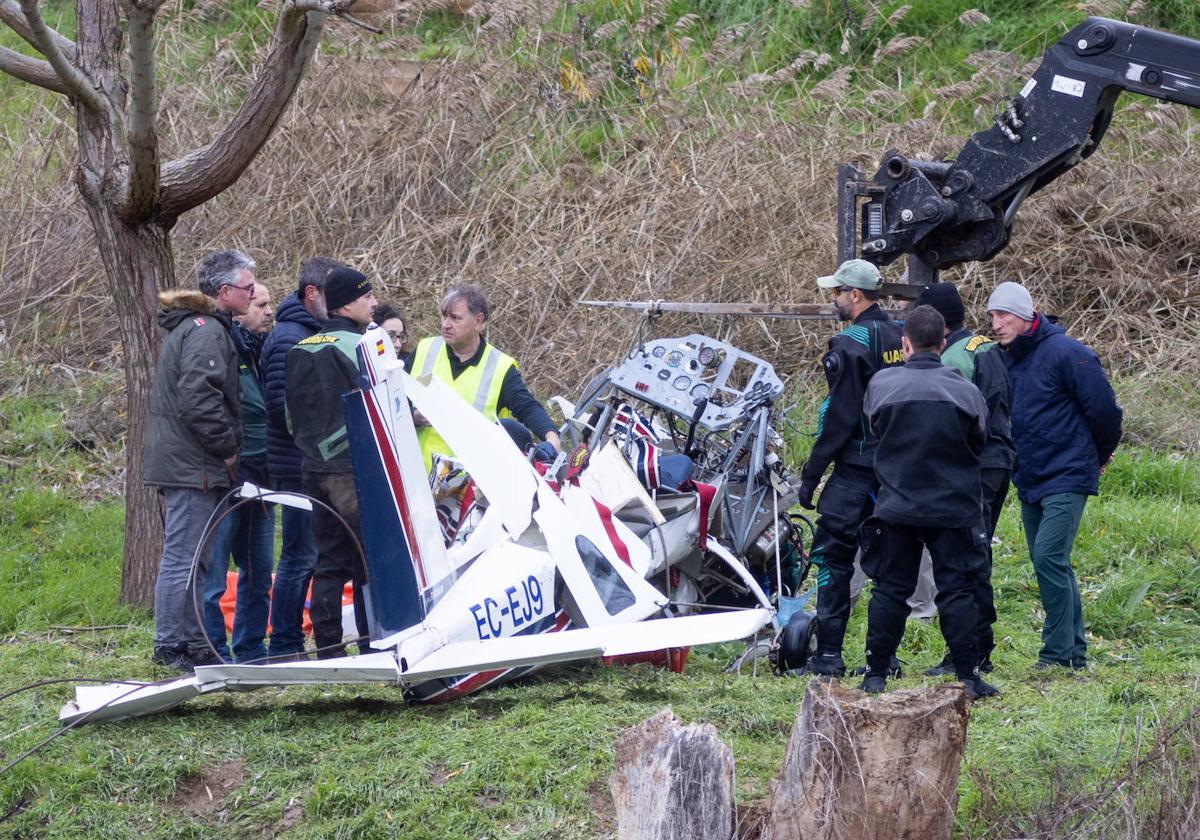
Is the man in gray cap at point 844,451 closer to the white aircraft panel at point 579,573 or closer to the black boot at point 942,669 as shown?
the black boot at point 942,669

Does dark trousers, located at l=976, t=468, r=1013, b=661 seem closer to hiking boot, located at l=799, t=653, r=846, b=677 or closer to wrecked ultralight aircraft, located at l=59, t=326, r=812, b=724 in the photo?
hiking boot, located at l=799, t=653, r=846, b=677

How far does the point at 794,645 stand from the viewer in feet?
20.8

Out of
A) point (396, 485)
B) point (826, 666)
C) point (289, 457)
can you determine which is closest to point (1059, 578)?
point (826, 666)

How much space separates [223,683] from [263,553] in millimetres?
1555

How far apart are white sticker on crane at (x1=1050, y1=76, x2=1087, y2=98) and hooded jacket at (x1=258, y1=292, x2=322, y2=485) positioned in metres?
3.92

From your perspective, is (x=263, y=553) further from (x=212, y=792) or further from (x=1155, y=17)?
(x=1155, y=17)

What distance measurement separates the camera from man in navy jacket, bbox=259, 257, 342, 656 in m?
6.19

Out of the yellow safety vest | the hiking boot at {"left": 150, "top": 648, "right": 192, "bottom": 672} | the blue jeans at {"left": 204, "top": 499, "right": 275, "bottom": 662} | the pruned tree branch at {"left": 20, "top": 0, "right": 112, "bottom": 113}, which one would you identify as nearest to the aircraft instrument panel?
the yellow safety vest

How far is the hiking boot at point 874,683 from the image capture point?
18.2 feet

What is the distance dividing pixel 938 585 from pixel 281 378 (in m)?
3.00

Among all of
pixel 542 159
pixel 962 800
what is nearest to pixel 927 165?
pixel 962 800

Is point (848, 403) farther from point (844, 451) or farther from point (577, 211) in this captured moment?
point (577, 211)

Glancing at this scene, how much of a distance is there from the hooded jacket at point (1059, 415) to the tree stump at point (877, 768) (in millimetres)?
2897

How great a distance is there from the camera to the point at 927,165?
23.9 feet
